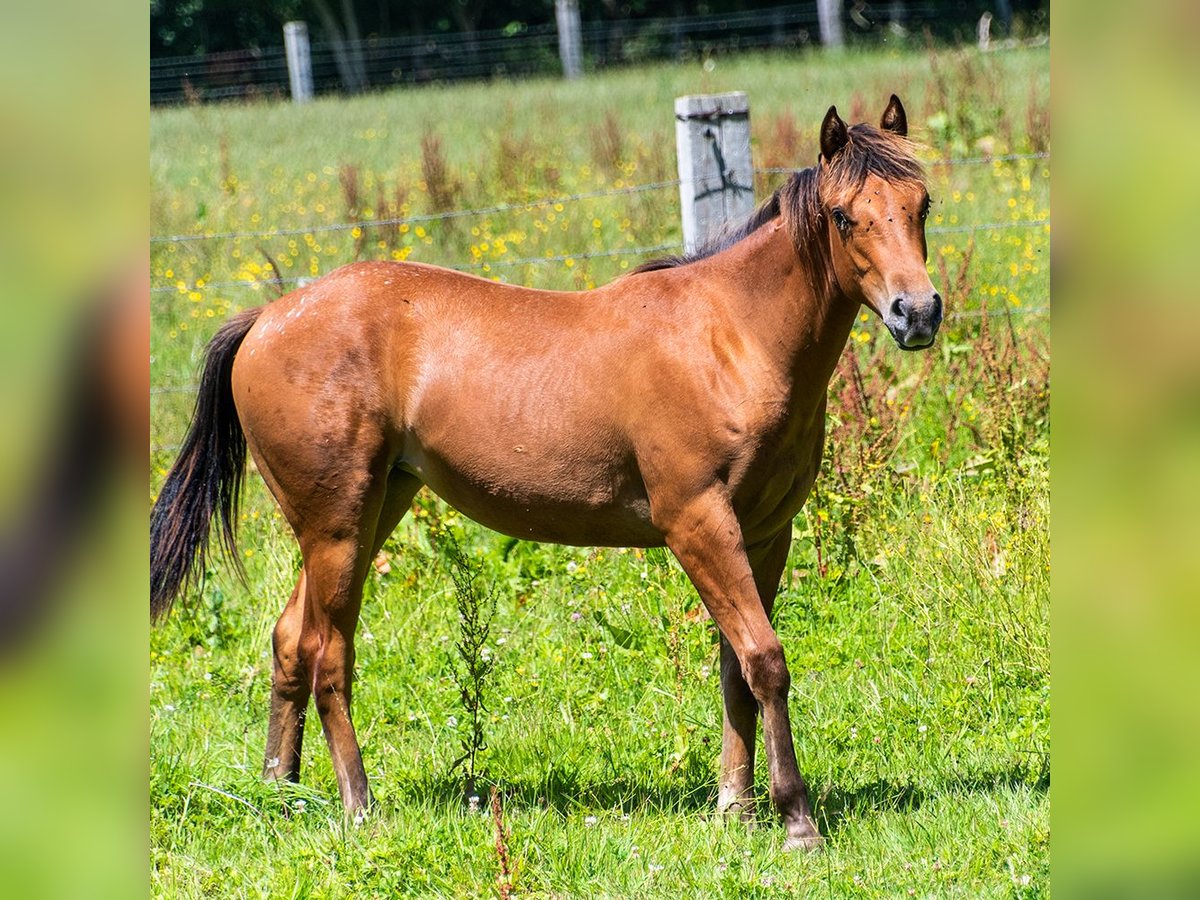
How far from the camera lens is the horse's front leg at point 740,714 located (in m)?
3.79

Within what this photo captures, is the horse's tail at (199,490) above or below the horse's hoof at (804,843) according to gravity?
above

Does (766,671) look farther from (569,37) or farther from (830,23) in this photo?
(830,23)

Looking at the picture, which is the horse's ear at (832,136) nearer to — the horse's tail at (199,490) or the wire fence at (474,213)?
the wire fence at (474,213)

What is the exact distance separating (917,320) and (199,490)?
2575mm

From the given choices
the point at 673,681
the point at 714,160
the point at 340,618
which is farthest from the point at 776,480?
the point at 714,160

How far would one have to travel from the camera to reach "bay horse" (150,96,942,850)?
11.5 feet

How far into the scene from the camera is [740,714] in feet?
12.6

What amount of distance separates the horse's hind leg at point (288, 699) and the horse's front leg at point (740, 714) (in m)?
1.42

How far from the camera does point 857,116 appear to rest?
305 inches

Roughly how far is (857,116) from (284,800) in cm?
583

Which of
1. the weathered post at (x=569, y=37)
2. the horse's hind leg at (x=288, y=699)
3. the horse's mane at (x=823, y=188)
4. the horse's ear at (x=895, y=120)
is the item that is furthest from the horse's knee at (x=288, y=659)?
the weathered post at (x=569, y=37)
